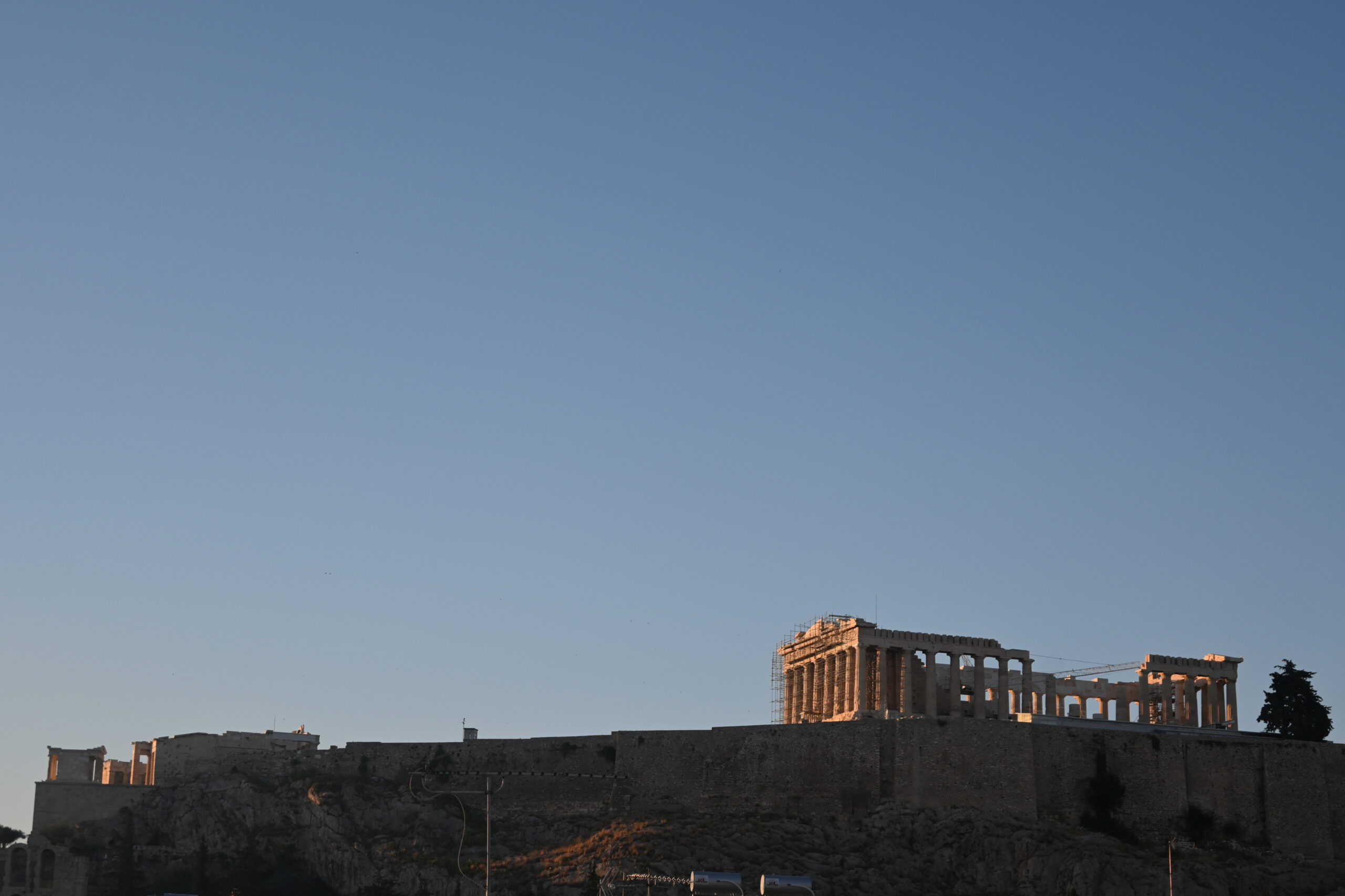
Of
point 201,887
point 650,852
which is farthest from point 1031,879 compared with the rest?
point 201,887

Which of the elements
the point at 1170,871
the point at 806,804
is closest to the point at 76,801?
the point at 806,804

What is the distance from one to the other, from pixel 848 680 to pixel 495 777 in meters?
18.5

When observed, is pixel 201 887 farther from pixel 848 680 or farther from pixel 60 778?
pixel 848 680

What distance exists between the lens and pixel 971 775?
3457 inches

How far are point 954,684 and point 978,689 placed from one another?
4.13 feet

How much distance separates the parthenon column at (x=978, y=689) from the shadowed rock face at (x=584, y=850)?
11.9 metres

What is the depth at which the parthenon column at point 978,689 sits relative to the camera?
9819 cm

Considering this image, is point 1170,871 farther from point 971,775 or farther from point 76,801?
point 76,801

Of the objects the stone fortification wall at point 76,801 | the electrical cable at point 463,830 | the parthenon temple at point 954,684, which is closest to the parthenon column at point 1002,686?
the parthenon temple at point 954,684

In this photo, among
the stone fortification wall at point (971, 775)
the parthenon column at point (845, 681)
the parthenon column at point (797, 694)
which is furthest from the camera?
the parthenon column at point (797, 694)

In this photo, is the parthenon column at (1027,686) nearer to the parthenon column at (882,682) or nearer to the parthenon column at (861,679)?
the parthenon column at (882,682)

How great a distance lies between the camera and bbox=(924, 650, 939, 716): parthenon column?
A: 96688 millimetres

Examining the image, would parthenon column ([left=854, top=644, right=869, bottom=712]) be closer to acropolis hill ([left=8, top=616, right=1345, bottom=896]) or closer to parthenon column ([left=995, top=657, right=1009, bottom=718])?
acropolis hill ([left=8, top=616, right=1345, bottom=896])

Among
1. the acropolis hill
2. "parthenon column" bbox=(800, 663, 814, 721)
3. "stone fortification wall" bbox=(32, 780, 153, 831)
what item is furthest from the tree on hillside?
"stone fortification wall" bbox=(32, 780, 153, 831)
